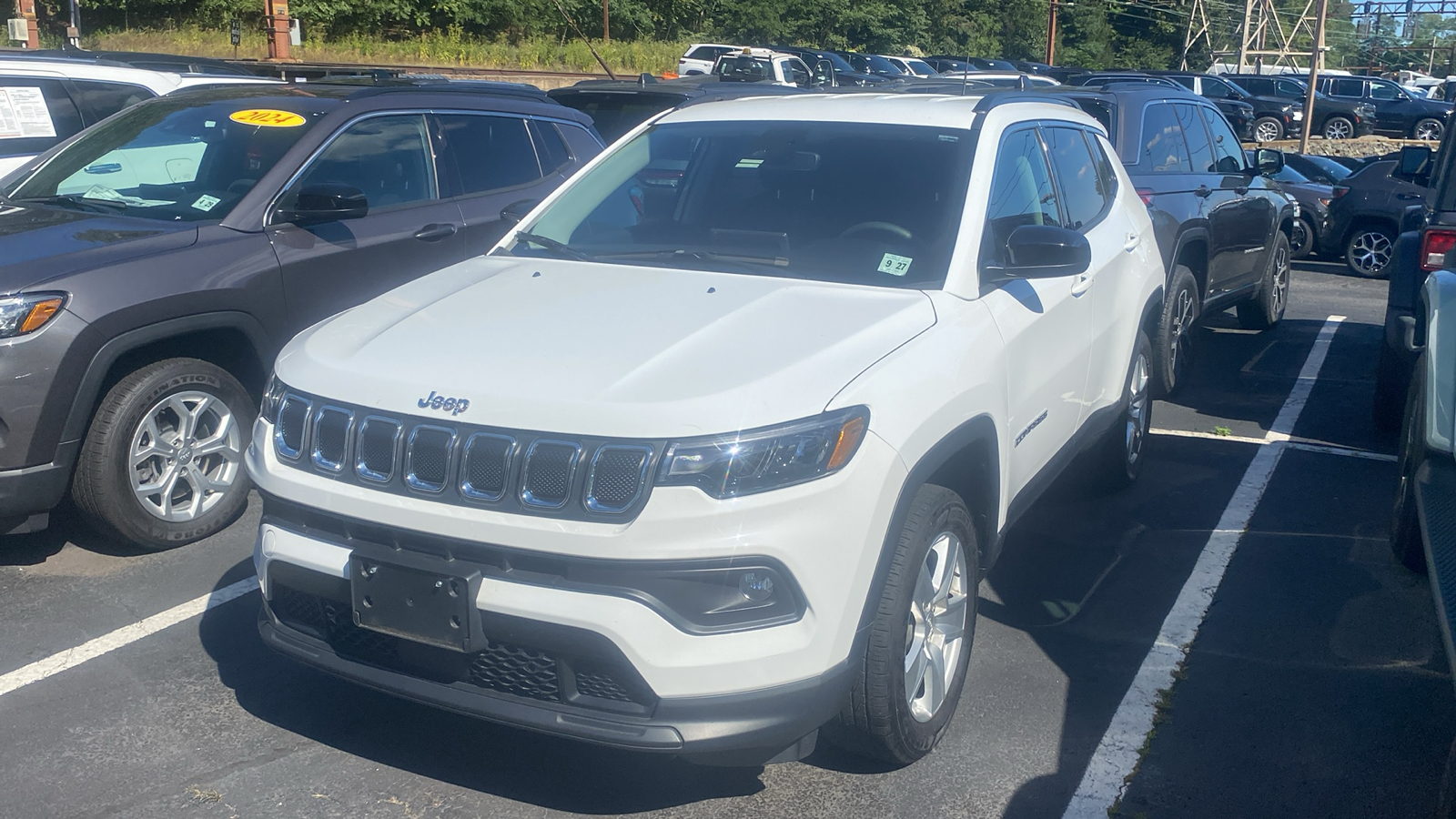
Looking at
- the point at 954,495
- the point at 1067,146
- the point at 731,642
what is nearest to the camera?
the point at 731,642

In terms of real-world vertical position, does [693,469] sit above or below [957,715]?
above

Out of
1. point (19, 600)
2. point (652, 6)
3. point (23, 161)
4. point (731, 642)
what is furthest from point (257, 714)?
point (652, 6)

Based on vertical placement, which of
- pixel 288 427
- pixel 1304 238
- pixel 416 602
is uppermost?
pixel 288 427

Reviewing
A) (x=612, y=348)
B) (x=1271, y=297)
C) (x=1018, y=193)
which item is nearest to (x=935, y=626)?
(x=612, y=348)

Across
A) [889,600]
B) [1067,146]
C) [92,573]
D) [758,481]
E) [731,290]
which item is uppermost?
[1067,146]

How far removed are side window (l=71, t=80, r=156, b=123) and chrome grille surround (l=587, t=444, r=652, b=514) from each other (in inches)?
231

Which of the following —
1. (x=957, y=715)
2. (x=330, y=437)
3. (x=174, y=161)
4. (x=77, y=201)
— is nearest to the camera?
(x=330, y=437)

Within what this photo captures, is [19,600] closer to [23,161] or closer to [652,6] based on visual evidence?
[23,161]

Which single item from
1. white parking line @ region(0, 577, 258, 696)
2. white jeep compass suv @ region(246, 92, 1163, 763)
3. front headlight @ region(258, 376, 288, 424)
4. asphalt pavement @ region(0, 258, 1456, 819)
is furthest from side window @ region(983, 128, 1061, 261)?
A: white parking line @ region(0, 577, 258, 696)

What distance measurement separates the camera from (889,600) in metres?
2.96

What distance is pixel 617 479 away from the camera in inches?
108

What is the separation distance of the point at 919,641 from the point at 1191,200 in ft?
17.3

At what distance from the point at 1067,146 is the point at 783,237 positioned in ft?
5.31

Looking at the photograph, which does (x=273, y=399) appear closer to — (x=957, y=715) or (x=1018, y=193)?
(x=957, y=715)
